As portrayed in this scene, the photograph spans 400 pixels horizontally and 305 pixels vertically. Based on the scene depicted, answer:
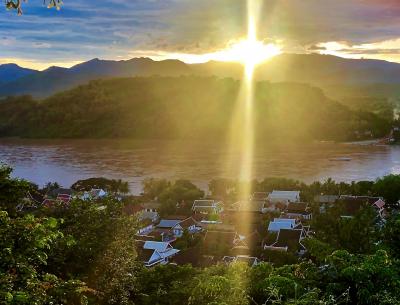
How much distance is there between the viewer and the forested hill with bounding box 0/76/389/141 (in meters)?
27.9

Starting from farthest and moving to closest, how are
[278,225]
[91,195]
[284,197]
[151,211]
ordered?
[284,197] < [151,211] < [278,225] < [91,195]

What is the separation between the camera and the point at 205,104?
32.9 meters

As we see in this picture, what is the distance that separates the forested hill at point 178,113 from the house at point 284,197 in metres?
14.8

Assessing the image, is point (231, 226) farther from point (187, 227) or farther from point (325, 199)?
point (325, 199)

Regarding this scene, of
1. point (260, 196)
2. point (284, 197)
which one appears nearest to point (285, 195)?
point (284, 197)

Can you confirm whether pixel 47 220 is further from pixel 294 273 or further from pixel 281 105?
pixel 281 105

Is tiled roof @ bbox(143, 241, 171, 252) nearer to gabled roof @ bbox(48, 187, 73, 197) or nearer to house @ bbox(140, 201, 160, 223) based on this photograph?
house @ bbox(140, 201, 160, 223)

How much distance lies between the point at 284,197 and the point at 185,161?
7.43 metres

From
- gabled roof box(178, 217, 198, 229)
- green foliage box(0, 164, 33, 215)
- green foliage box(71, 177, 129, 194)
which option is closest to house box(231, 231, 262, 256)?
gabled roof box(178, 217, 198, 229)

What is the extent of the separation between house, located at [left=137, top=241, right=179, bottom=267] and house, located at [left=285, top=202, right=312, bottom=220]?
307cm

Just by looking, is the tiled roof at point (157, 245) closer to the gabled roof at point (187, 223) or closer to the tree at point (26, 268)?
the gabled roof at point (187, 223)

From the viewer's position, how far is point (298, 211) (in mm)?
10484

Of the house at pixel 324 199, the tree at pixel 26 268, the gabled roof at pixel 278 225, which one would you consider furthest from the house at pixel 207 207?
the tree at pixel 26 268

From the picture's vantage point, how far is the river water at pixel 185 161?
15.6 m
